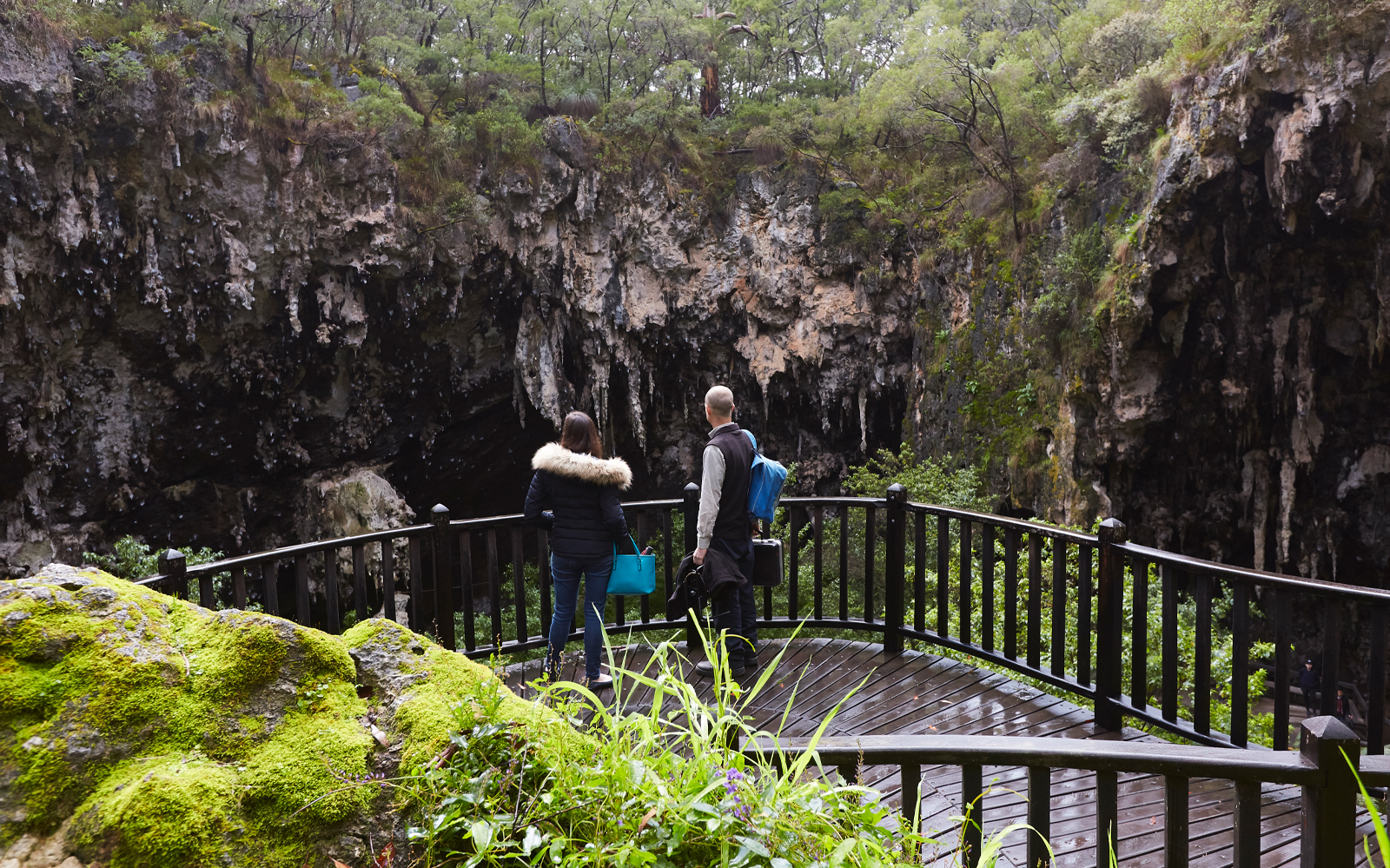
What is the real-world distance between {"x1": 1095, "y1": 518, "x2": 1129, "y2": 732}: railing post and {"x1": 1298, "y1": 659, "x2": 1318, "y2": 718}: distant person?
702cm

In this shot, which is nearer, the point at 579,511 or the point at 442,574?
the point at 579,511

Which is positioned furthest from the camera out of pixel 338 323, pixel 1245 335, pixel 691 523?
pixel 338 323

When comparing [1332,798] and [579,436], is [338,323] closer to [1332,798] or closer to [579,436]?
[579,436]

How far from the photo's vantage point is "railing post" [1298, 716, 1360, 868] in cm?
150

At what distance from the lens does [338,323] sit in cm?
1168

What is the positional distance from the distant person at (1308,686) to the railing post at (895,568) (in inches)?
272

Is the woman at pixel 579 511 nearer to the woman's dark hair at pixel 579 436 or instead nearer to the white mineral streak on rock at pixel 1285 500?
the woman's dark hair at pixel 579 436

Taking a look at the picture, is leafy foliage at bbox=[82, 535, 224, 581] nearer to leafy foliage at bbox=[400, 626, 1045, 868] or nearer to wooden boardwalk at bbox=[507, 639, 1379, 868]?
wooden boardwalk at bbox=[507, 639, 1379, 868]

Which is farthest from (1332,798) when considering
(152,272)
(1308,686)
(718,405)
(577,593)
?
(152,272)

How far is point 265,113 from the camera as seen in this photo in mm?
10453

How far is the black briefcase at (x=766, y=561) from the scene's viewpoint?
4191 millimetres

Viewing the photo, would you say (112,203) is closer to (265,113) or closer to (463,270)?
(265,113)

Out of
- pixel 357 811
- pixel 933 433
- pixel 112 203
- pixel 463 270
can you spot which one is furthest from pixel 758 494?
pixel 112 203

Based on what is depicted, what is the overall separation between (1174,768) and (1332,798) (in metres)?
0.28
